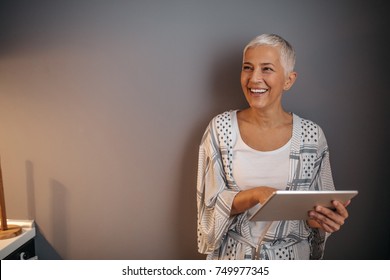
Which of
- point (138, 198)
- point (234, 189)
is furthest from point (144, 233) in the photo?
point (234, 189)

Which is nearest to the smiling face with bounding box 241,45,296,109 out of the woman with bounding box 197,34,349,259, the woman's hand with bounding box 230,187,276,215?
the woman with bounding box 197,34,349,259

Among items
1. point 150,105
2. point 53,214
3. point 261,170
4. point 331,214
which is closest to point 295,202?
point 331,214

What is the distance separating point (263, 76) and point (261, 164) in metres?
0.25

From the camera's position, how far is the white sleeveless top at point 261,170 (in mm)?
1007

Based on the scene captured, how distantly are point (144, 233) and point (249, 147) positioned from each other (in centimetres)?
53

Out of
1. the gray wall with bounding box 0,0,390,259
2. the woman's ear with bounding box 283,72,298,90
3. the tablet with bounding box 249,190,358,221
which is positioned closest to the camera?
the tablet with bounding box 249,190,358,221

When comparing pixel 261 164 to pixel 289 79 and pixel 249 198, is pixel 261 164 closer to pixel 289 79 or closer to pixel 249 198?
pixel 249 198

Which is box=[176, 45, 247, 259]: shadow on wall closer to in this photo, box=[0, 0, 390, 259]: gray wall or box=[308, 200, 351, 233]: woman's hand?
box=[0, 0, 390, 259]: gray wall

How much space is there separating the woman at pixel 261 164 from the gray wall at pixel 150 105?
0.18 metres

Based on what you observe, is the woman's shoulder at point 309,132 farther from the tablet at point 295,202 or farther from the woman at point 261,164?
the tablet at point 295,202

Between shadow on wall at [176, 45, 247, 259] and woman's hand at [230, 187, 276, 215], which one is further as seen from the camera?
shadow on wall at [176, 45, 247, 259]

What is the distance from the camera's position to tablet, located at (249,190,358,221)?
721 millimetres

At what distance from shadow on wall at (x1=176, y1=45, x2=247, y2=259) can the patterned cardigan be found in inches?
5.8
